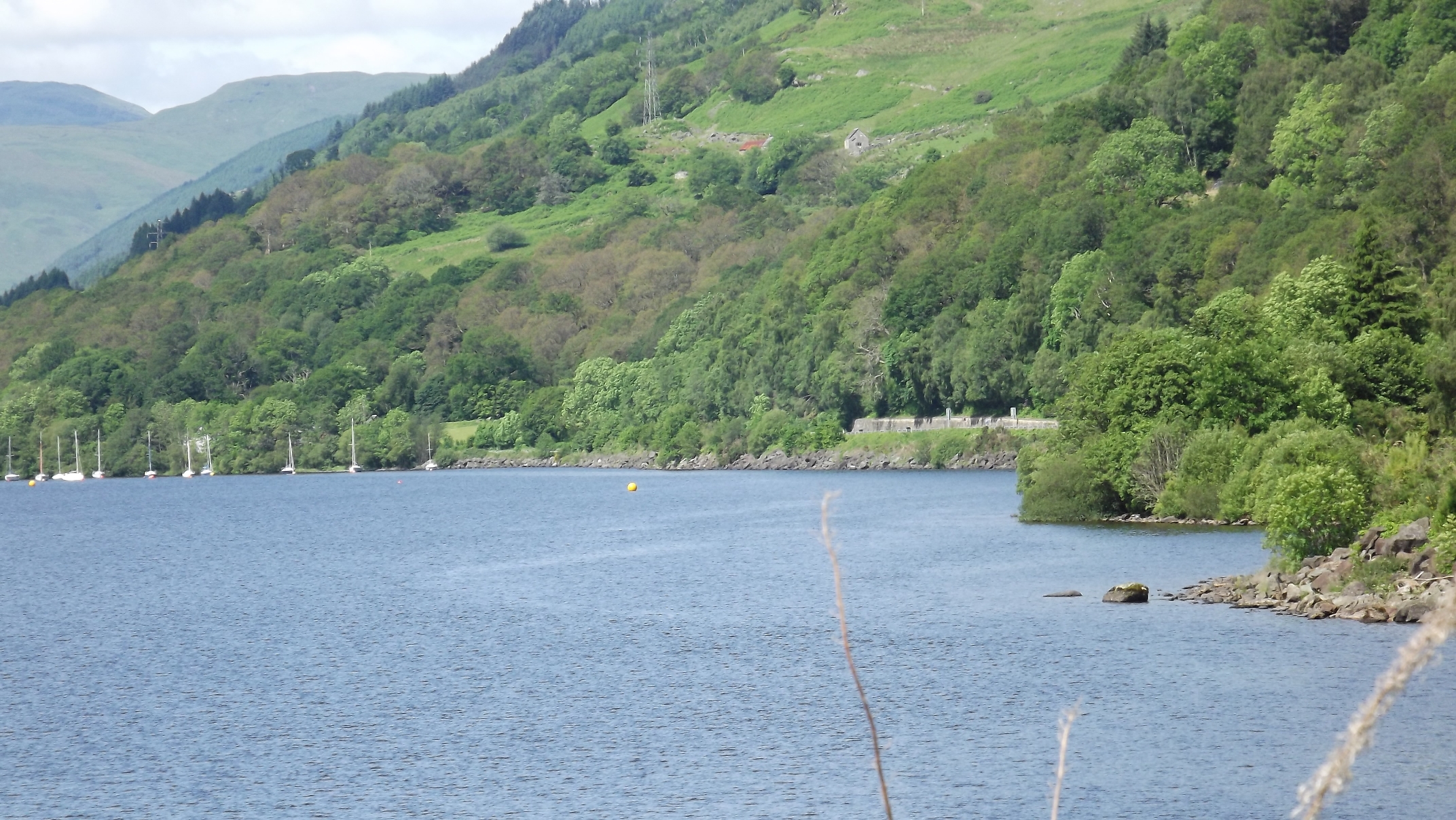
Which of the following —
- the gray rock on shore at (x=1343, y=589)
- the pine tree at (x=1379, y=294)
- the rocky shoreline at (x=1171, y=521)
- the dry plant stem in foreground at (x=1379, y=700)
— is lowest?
the rocky shoreline at (x=1171, y=521)

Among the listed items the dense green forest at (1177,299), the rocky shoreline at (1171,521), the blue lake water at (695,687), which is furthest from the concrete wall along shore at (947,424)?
the blue lake water at (695,687)

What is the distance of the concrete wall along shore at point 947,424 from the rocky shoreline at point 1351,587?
81010 millimetres

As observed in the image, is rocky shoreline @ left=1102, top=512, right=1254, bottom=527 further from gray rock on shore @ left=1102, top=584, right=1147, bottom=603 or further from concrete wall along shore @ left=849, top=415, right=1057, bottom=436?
concrete wall along shore @ left=849, top=415, right=1057, bottom=436

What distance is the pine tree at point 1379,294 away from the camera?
73.9 metres

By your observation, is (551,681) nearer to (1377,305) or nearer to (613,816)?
(613,816)

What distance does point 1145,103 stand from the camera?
157500 mm

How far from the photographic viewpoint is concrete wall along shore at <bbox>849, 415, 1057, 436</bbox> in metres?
140

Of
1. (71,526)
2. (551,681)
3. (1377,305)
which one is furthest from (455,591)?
(71,526)

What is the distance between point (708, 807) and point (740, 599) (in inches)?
1202

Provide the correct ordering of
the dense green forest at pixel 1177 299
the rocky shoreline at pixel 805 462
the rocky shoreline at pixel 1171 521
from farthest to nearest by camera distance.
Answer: the rocky shoreline at pixel 805 462 → the rocky shoreline at pixel 1171 521 → the dense green forest at pixel 1177 299

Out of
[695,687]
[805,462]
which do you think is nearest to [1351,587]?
[695,687]

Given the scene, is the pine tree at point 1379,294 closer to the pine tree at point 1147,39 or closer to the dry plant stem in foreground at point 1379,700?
the dry plant stem in foreground at point 1379,700

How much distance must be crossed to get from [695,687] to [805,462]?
120 meters

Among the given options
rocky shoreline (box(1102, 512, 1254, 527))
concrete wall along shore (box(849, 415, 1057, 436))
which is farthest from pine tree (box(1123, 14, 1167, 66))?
rocky shoreline (box(1102, 512, 1254, 527))
